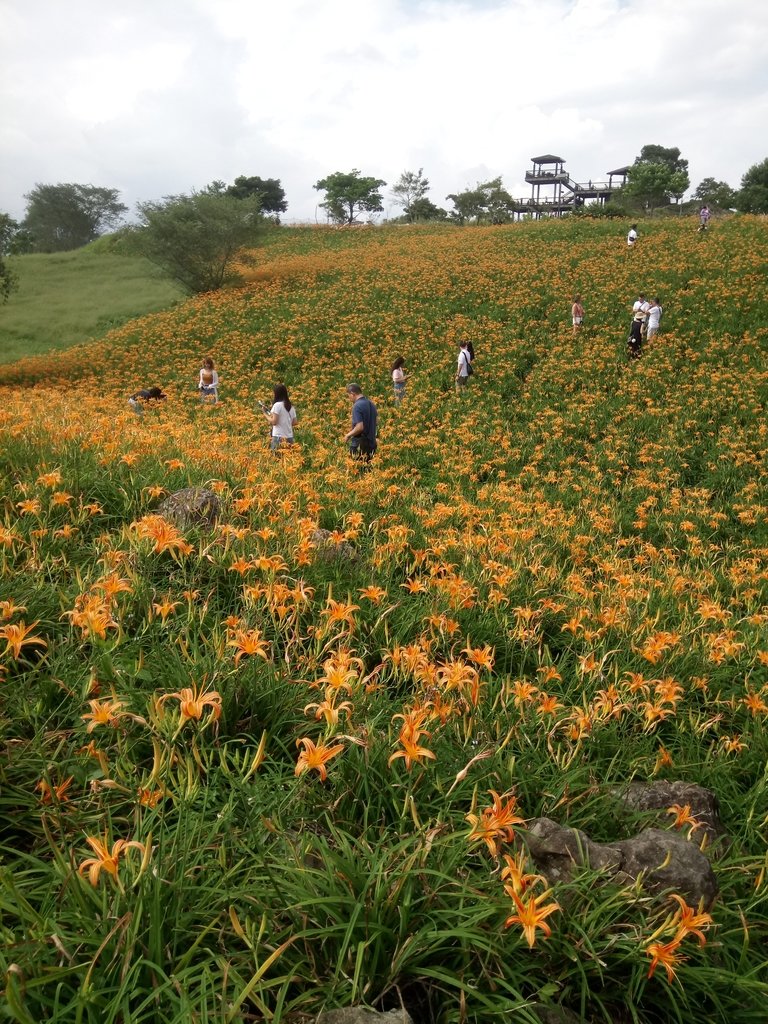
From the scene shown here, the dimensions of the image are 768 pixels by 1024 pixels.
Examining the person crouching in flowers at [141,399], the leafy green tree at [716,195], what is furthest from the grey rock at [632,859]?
the leafy green tree at [716,195]

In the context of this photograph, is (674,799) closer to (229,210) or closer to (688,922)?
(688,922)

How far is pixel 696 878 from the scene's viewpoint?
164cm

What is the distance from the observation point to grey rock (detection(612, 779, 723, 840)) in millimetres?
2068

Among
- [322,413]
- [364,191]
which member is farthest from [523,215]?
[322,413]

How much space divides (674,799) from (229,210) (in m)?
25.9

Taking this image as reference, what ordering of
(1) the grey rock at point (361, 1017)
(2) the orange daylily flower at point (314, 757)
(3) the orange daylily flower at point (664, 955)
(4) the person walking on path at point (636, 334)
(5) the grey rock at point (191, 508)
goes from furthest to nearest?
1. (4) the person walking on path at point (636, 334)
2. (5) the grey rock at point (191, 508)
3. (2) the orange daylily flower at point (314, 757)
4. (3) the orange daylily flower at point (664, 955)
5. (1) the grey rock at point (361, 1017)

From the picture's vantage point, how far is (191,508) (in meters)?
3.44

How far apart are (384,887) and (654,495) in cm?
795

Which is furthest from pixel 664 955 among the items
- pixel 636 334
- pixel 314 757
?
pixel 636 334

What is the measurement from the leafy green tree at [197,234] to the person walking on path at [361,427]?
1948cm

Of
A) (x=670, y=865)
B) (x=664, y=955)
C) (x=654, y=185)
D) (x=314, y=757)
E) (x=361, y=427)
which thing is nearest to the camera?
(x=664, y=955)

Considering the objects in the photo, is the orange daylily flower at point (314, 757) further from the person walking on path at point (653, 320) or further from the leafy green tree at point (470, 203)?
the leafy green tree at point (470, 203)

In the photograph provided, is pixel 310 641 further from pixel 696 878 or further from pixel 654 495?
pixel 654 495

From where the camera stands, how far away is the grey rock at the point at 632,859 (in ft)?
5.29
